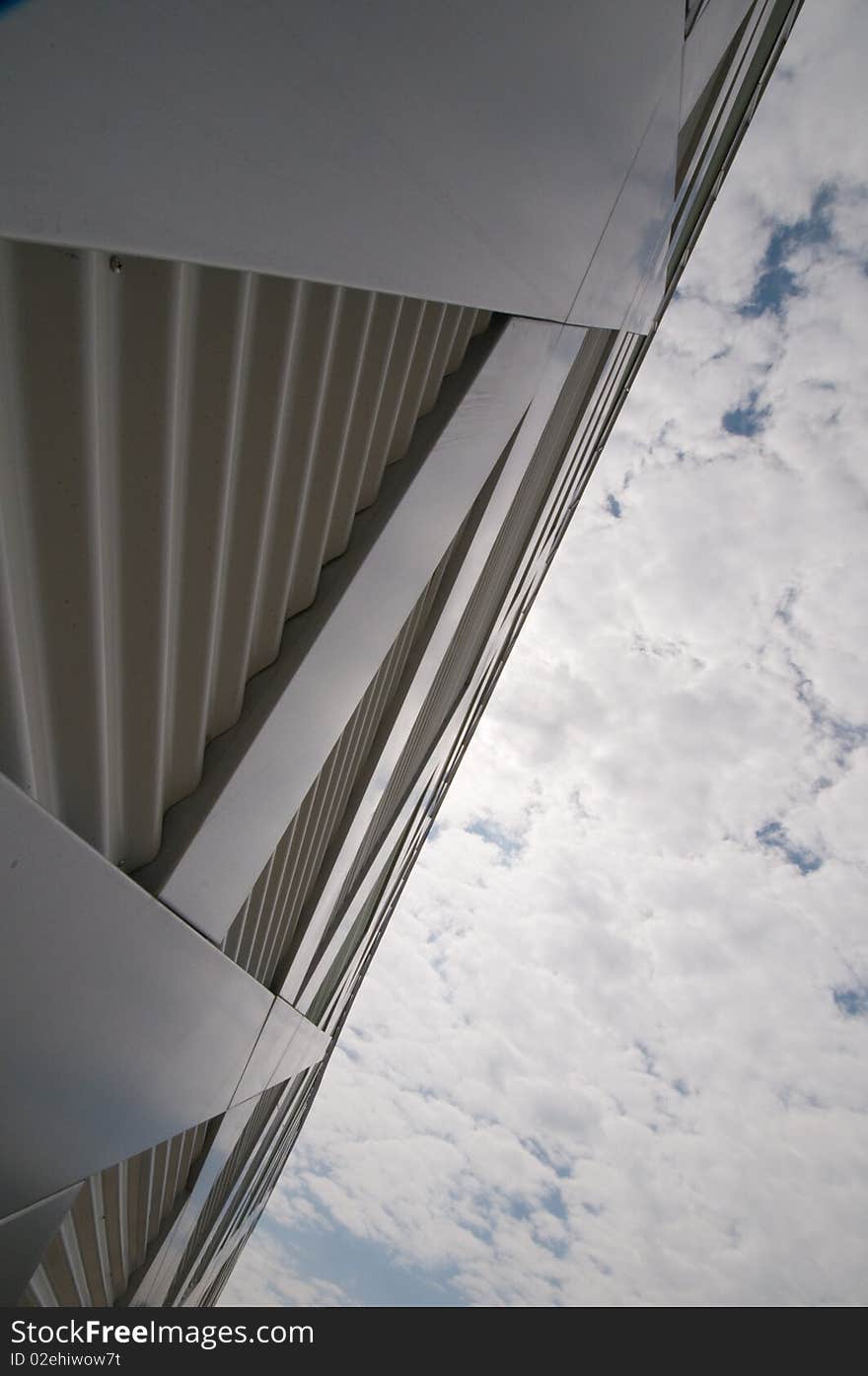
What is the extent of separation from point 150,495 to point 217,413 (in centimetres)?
28

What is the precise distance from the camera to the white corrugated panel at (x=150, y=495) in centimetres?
136

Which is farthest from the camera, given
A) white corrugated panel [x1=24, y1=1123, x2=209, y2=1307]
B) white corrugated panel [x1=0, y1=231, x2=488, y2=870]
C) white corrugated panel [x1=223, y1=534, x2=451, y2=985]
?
white corrugated panel [x1=24, y1=1123, x2=209, y2=1307]

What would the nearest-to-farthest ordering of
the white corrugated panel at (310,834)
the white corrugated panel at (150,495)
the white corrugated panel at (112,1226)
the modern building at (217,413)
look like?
the modern building at (217,413) < the white corrugated panel at (150,495) < the white corrugated panel at (310,834) < the white corrugated panel at (112,1226)

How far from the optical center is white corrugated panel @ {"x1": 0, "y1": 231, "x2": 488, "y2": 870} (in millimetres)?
1361

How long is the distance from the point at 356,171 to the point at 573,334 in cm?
283

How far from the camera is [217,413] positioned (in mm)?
1809

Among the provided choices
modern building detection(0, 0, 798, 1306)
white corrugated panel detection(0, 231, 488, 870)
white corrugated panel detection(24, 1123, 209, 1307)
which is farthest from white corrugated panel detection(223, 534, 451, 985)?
white corrugated panel detection(0, 231, 488, 870)

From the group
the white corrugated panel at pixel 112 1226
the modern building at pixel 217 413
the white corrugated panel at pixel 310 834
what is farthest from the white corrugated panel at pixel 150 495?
the white corrugated panel at pixel 112 1226

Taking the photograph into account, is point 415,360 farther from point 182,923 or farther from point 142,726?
point 182,923

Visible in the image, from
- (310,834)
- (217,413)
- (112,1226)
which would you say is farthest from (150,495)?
(112,1226)

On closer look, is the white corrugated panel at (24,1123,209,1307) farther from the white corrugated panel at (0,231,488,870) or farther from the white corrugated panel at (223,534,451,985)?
the white corrugated panel at (0,231,488,870)

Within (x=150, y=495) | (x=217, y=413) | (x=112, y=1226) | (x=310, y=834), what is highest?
(x=310, y=834)

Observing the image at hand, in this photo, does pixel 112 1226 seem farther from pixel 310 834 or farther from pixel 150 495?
pixel 150 495

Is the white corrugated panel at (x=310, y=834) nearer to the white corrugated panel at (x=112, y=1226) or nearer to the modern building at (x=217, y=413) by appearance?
the modern building at (x=217, y=413)
